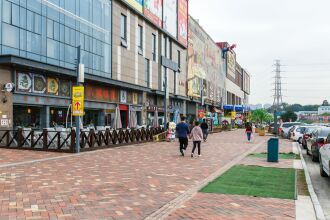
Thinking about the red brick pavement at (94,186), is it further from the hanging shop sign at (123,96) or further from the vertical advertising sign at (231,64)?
the vertical advertising sign at (231,64)

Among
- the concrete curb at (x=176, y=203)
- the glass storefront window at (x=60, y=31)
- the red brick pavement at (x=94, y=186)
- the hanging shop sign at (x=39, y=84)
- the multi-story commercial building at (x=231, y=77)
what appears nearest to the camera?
the concrete curb at (x=176, y=203)

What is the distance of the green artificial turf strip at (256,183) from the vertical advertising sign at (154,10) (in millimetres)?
33381

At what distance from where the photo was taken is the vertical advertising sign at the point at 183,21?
186ft

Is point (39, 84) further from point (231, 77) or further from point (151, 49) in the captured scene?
point (231, 77)

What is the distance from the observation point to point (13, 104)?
77.3 ft

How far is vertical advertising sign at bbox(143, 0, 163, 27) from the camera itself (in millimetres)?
43919

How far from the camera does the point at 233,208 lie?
7.37 meters

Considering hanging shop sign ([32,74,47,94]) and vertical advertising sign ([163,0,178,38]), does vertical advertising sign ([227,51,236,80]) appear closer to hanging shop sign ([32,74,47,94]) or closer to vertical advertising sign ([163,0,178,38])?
vertical advertising sign ([163,0,178,38])

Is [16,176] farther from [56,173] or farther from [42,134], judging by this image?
[42,134]

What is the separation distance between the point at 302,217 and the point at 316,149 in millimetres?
9888

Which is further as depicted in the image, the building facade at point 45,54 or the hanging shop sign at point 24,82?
the hanging shop sign at point 24,82

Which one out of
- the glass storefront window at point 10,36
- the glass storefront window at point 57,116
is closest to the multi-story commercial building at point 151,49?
the glass storefront window at point 57,116

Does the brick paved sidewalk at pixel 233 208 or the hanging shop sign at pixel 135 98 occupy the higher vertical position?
the hanging shop sign at pixel 135 98

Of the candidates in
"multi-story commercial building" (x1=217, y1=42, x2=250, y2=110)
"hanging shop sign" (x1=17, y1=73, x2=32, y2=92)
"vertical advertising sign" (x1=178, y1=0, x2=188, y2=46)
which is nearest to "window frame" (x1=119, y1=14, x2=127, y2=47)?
"hanging shop sign" (x1=17, y1=73, x2=32, y2=92)
